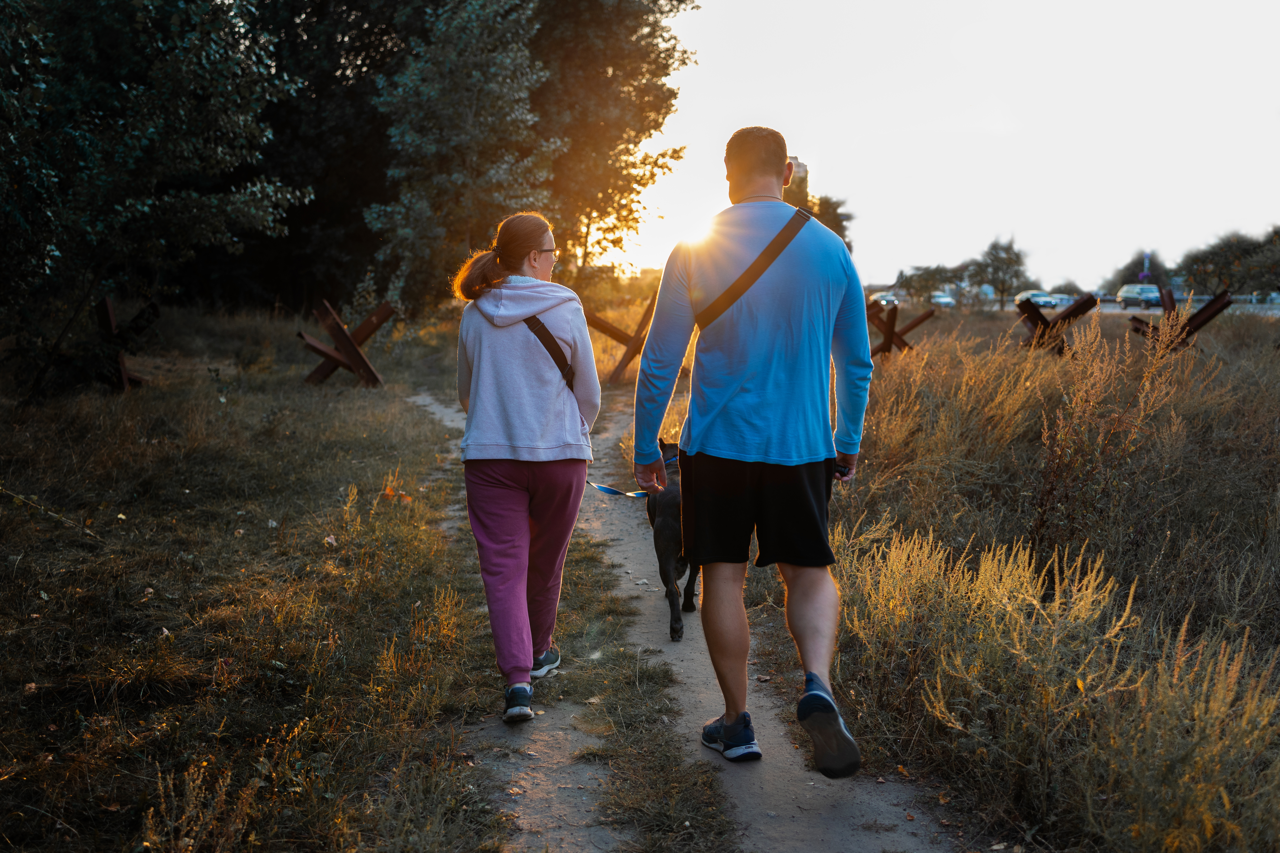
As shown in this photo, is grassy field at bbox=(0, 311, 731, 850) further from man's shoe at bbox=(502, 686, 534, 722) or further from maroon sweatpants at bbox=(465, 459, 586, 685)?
maroon sweatpants at bbox=(465, 459, 586, 685)

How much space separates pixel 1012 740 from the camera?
2652 millimetres

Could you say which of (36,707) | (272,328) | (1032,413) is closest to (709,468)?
(36,707)

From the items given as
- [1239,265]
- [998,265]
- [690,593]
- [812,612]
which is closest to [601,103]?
[1239,265]

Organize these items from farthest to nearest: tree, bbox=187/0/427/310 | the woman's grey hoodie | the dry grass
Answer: tree, bbox=187/0/427/310 → the woman's grey hoodie → the dry grass

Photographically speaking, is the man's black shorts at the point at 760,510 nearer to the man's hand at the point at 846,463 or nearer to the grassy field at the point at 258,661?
the man's hand at the point at 846,463

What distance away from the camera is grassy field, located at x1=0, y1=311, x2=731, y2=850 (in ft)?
8.13

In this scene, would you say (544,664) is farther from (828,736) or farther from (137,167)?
(137,167)

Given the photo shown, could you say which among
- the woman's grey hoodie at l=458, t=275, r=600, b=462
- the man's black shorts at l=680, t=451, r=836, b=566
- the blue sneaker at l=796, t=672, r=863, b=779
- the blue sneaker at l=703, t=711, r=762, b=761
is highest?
the woman's grey hoodie at l=458, t=275, r=600, b=462

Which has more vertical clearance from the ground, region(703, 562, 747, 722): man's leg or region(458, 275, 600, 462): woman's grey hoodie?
region(458, 275, 600, 462): woman's grey hoodie

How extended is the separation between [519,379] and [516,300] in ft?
1.03

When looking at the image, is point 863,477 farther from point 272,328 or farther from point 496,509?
point 272,328

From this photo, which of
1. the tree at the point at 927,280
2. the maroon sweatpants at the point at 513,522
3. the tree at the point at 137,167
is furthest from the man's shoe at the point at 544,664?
the tree at the point at 927,280

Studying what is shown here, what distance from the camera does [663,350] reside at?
2.72m

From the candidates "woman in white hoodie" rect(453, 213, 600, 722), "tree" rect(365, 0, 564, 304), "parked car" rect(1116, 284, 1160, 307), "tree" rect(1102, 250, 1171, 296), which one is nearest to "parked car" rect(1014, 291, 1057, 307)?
"parked car" rect(1116, 284, 1160, 307)
